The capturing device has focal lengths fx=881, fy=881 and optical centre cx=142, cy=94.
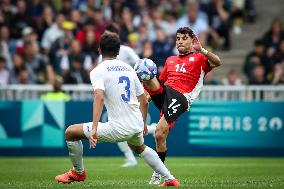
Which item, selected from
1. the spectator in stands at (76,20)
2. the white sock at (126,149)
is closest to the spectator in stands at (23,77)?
the spectator in stands at (76,20)

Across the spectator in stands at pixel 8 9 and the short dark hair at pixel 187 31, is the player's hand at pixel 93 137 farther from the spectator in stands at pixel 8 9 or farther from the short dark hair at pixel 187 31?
the spectator in stands at pixel 8 9

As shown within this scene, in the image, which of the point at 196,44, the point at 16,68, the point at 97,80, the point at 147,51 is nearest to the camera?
the point at 97,80

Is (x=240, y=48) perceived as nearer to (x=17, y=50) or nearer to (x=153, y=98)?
(x=17, y=50)

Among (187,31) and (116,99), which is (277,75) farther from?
(116,99)

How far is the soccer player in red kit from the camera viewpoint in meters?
13.3

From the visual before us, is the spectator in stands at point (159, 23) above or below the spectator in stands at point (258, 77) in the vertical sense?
above

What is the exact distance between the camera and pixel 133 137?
470 inches

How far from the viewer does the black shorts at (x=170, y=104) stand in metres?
13.4

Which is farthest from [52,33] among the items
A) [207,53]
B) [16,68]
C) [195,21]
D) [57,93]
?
[207,53]

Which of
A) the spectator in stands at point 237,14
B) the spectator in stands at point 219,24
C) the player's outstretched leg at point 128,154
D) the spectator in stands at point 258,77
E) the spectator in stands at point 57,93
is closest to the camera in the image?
the player's outstretched leg at point 128,154

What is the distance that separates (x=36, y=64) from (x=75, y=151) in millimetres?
12568

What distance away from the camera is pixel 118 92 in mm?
11719

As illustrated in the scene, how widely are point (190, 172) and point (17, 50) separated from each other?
10687 millimetres

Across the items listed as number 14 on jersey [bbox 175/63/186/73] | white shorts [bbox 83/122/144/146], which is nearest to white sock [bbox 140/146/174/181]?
white shorts [bbox 83/122/144/146]
